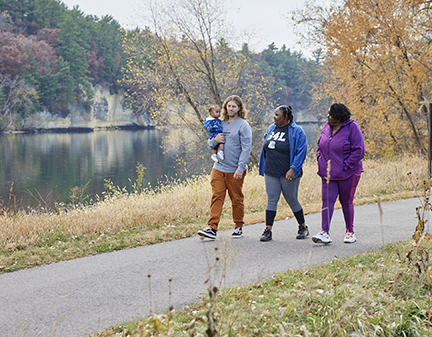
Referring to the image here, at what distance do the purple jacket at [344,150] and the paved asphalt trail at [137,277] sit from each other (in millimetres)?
1094

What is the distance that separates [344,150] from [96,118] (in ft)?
257

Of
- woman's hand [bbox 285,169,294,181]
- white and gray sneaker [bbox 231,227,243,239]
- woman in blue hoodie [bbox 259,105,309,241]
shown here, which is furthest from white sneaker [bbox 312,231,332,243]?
white and gray sneaker [bbox 231,227,243,239]

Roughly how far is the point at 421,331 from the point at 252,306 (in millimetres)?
1413

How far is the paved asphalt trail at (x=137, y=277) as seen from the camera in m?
3.93

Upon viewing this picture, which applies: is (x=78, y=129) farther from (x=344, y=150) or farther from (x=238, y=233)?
(x=344, y=150)

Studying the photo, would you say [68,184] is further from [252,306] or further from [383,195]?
[252,306]

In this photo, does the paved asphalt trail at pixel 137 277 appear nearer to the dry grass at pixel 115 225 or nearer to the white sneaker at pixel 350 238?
the white sneaker at pixel 350 238

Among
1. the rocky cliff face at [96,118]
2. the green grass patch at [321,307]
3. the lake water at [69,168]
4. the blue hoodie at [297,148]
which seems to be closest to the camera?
the green grass patch at [321,307]

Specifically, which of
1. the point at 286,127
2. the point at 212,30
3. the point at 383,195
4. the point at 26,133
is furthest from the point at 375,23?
the point at 26,133

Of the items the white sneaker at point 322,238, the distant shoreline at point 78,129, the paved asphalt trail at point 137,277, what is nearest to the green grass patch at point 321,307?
the paved asphalt trail at point 137,277

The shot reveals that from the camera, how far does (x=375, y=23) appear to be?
51.0 feet

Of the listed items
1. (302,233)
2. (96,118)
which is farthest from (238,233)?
(96,118)

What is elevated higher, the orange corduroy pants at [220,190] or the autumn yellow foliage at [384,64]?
the autumn yellow foliage at [384,64]

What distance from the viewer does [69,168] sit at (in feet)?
100
